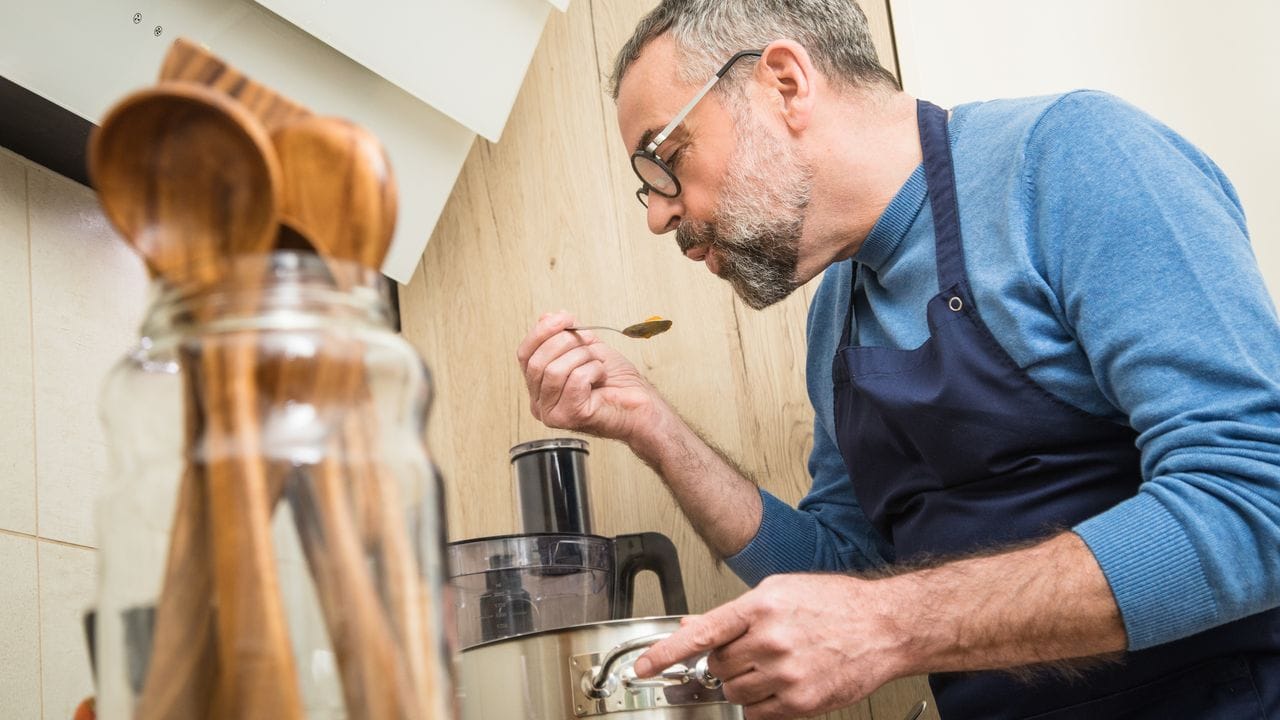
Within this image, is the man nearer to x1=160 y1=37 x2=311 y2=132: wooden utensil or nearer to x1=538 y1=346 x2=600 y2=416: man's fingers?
x1=538 y1=346 x2=600 y2=416: man's fingers

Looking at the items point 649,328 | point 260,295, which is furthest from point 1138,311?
point 260,295

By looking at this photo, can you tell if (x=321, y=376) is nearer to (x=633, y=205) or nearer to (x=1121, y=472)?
(x=1121, y=472)

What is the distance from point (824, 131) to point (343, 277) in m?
0.96

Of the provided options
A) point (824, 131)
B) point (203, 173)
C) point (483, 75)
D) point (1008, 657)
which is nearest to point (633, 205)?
point (483, 75)

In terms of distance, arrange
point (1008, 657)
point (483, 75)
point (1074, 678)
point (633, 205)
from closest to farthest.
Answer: point (1008, 657) < point (1074, 678) < point (483, 75) < point (633, 205)

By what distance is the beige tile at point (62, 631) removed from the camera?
113cm

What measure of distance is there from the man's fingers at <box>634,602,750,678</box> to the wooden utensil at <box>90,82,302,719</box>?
0.50 m

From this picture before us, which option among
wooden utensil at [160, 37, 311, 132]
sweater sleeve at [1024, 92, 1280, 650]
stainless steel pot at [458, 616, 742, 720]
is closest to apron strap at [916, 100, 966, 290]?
sweater sleeve at [1024, 92, 1280, 650]

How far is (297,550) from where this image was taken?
304mm

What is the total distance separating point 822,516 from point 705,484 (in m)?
0.16

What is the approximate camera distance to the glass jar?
292mm

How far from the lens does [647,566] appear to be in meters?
1.23

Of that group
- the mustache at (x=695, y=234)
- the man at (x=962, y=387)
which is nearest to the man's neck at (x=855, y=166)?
the man at (x=962, y=387)

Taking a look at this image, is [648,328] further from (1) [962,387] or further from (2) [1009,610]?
(2) [1009,610]
